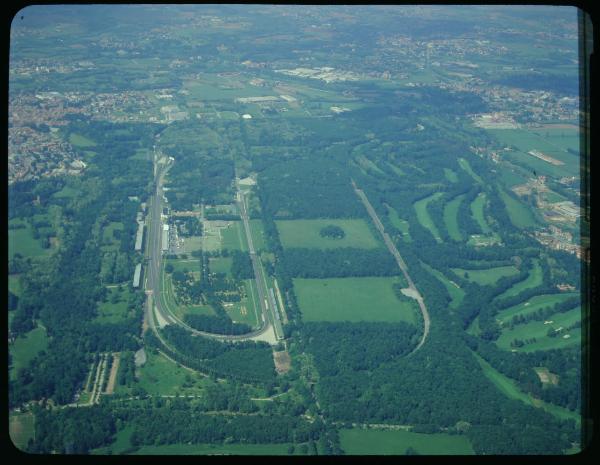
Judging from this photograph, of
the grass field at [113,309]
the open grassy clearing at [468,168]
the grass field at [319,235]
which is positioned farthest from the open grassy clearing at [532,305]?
the open grassy clearing at [468,168]

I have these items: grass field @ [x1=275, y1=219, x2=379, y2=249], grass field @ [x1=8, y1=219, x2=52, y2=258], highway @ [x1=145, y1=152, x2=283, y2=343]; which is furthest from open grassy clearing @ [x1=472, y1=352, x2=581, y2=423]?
grass field @ [x1=8, y1=219, x2=52, y2=258]

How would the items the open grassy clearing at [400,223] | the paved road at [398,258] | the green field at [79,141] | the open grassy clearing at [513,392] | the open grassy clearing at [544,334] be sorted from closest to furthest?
the open grassy clearing at [513,392], the open grassy clearing at [544,334], the paved road at [398,258], the open grassy clearing at [400,223], the green field at [79,141]

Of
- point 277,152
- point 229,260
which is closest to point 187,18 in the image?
point 277,152

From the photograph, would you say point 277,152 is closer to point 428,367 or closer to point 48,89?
point 48,89

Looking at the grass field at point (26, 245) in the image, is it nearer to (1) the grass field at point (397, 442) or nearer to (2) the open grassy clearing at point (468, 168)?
(1) the grass field at point (397, 442)

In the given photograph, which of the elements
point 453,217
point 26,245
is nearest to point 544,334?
point 453,217

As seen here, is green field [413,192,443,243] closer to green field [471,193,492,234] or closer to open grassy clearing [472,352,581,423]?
green field [471,193,492,234]

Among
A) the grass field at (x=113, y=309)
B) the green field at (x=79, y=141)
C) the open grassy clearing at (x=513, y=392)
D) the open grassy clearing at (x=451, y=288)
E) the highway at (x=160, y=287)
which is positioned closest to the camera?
the open grassy clearing at (x=513, y=392)
